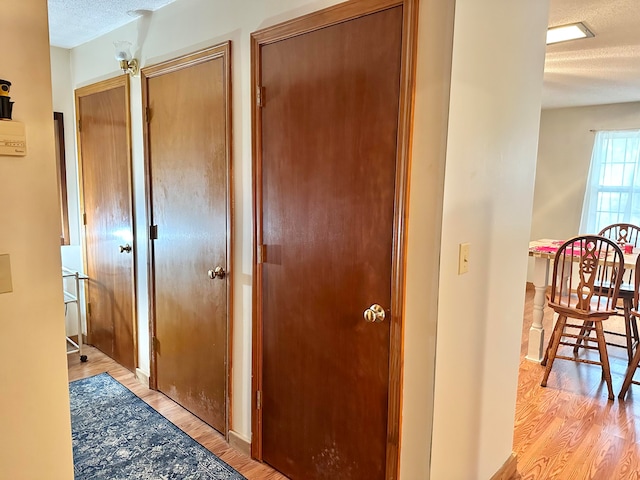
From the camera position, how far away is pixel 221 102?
218 centimetres

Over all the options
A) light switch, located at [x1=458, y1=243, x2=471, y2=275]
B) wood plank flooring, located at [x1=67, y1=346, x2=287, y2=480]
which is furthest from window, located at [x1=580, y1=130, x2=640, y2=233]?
wood plank flooring, located at [x1=67, y1=346, x2=287, y2=480]

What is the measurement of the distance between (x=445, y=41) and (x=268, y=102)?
2.71 feet

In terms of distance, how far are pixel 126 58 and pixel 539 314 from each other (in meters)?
3.46

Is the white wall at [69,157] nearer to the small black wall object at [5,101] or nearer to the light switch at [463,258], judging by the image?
the small black wall object at [5,101]

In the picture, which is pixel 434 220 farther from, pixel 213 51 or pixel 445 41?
pixel 213 51

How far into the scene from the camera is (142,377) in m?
2.97

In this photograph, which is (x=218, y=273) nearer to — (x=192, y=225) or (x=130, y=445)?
(x=192, y=225)

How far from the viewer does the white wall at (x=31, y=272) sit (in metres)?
1.25

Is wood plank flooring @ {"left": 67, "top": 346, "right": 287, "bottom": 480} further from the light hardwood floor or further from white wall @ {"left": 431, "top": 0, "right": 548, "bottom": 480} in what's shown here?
white wall @ {"left": 431, "top": 0, "right": 548, "bottom": 480}

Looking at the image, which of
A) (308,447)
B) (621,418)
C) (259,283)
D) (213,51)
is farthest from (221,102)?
(621,418)

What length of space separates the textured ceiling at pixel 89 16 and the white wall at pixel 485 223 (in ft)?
5.70

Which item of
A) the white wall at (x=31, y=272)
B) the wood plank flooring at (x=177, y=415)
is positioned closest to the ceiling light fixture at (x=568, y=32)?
the white wall at (x=31, y=272)

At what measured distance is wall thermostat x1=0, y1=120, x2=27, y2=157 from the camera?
1207 millimetres

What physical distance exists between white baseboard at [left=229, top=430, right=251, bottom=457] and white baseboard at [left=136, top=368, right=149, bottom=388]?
36.1 inches
